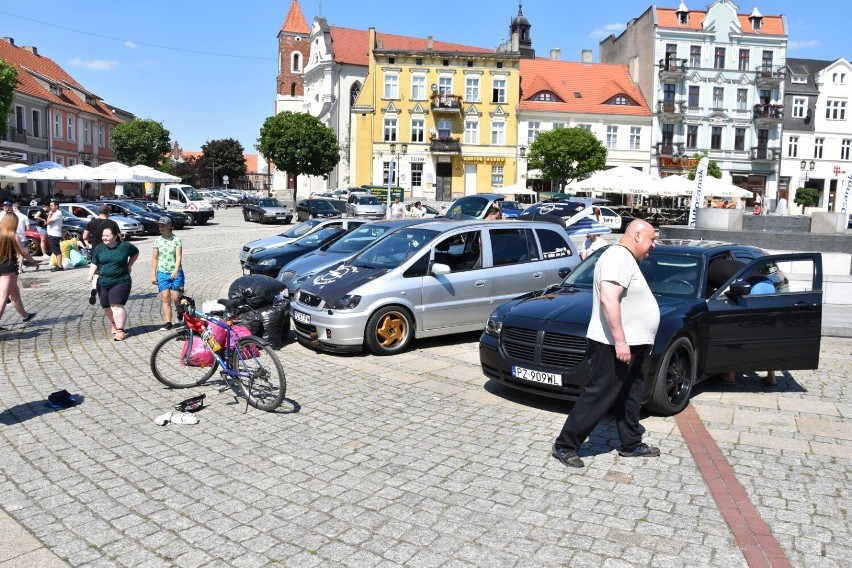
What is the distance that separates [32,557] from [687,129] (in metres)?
63.6

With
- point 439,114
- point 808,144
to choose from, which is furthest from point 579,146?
point 808,144

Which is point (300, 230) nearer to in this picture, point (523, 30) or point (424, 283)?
point (424, 283)

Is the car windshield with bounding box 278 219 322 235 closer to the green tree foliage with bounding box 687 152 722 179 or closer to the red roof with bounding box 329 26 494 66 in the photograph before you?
the green tree foliage with bounding box 687 152 722 179

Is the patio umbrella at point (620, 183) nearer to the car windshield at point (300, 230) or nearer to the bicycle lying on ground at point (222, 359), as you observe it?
the car windshield at point (300, 230)

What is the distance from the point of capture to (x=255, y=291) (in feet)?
33.0

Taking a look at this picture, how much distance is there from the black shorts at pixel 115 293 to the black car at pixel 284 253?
500cm

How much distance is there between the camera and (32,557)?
13.8 feet

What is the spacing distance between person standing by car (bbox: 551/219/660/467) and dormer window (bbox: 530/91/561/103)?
58615mm

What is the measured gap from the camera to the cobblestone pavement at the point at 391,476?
4371 mm

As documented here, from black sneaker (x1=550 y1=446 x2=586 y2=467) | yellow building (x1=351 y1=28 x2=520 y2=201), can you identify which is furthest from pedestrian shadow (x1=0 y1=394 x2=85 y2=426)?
yellow building (x1=351 y1=28 x2=520 y2=201)

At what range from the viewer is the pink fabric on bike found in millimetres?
7641

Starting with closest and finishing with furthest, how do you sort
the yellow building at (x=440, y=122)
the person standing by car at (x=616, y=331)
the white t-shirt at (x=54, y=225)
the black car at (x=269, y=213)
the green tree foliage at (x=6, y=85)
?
the person standing by car at (x=616, y=331)
the white t-shirt at (x=54, y=225)
the green tree foliage at (x=6, y=85)
the black car at (x=269, y=213)
the yellow building at (x=440, y=122)

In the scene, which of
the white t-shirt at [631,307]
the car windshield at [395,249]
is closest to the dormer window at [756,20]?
the car windshield at [395,249]

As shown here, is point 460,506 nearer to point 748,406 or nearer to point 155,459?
point 155,459
